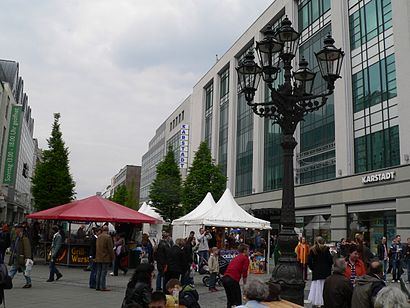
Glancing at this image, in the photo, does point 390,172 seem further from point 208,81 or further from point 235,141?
point 208,81

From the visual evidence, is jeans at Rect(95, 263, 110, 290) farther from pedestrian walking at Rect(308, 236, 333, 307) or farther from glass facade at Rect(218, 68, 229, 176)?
glass facade at Rect(218, 68, 229, 176)

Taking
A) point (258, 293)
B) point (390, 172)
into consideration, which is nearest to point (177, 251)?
point (258, 293)

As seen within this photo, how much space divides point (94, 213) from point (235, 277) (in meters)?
12.4

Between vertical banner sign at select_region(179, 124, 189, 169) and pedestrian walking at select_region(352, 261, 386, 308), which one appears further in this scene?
vertical banner sign at select_region(179, 124, 189, 169)

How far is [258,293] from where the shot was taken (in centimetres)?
480

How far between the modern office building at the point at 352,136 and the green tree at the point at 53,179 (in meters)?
15.5

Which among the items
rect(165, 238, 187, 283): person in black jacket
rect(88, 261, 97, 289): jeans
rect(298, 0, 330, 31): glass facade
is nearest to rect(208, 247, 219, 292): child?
rect(165, 238, 187, 283): person in black jacket

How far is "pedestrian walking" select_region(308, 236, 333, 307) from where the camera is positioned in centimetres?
1043

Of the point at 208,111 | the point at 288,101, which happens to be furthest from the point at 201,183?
the point at 288,101

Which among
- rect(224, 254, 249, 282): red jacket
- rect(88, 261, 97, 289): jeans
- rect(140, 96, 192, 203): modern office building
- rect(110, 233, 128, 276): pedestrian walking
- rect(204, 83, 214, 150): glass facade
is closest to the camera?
rect(224, 254, 249, 282): red jacket

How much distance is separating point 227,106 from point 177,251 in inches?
1660

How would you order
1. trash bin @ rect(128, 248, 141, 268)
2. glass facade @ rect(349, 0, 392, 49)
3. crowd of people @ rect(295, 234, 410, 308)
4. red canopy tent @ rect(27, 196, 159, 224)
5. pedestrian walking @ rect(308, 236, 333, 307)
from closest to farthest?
crowd of people @ rect(295, 234, 410, 308)
pedestrian walking @ rect(308, 236, 333, 307)
red canopy tent @ rect(27, 196, 159, 224)
trash bin @ rect(128, 248, 141, 268)
glass facade @ rect(349, 0, 392, 49)

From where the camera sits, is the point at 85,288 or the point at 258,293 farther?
the point at 85,288

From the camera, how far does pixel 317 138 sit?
33.9 m
